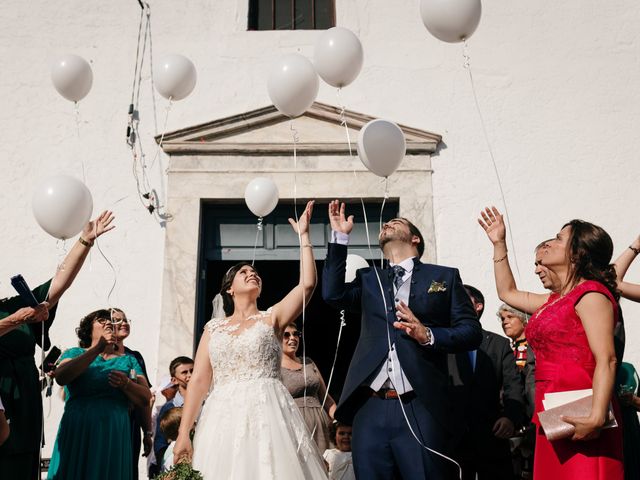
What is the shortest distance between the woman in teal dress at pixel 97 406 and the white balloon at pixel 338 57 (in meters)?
2.53

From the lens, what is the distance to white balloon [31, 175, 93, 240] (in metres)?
5.35

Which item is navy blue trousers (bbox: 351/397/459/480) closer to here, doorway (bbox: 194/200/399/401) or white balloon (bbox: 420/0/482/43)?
white balloon (bbox: 420/0/482/43)

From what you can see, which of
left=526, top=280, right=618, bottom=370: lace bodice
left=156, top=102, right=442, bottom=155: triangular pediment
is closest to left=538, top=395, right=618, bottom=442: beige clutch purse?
left=526, top=280, right=618, bottom=370: lace bodice

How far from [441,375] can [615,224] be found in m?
4.76

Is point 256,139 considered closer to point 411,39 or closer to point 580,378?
point 411,39

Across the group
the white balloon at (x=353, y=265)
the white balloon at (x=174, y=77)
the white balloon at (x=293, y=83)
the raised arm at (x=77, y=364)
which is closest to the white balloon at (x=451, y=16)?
the white balloon at (x=293, y=83)

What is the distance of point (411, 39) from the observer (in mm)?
8844

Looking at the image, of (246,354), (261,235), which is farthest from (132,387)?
(261,235)

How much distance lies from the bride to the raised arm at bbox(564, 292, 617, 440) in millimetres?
1714

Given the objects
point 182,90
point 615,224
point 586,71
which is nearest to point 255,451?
point 182,90

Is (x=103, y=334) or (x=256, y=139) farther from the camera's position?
(x=256, y=139)

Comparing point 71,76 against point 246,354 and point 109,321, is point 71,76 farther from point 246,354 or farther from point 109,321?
point 246,354

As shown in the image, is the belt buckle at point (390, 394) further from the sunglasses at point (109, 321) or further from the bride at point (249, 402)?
the sunglasses at point (109, 321)

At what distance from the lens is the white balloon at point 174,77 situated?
23.4 ft
